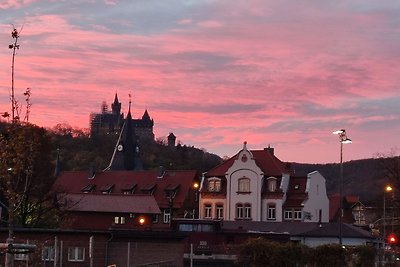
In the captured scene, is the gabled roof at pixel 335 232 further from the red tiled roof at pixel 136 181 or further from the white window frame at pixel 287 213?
the red tiled roof at pixel 136 181

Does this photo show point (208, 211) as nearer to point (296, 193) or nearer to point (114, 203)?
point (296, 193)

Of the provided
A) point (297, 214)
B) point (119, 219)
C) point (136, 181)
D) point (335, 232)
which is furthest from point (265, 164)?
point (335, 232)

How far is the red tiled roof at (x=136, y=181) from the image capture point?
95.6 meters

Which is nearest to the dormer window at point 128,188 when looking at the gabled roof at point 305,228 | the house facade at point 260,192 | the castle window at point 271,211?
the house facade at point 260,192

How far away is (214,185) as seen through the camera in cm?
9156

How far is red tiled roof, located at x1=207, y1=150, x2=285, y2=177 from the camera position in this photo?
8912 centimetres

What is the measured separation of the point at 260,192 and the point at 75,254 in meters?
49.6

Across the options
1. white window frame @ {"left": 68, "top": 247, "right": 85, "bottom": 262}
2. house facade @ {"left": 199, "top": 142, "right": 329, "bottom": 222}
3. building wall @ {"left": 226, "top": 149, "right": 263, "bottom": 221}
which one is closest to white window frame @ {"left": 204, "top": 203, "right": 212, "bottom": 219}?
house facade @ {"left": 199, "top": 142, "right": 329, "bottom": 222}

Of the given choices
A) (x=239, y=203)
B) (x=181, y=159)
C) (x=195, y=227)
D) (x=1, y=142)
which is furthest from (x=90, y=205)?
(x=181, y=159)

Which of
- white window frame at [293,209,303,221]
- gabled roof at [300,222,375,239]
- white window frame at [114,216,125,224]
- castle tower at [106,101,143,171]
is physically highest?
castle tower at [106,101,143,171]

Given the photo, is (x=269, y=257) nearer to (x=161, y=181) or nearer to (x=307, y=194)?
(x=307, y=194)

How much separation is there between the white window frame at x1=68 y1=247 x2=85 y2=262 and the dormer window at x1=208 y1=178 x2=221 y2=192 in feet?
169

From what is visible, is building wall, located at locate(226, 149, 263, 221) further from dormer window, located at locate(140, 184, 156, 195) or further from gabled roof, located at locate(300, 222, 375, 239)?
gabled roof, located at locate(300, 222, 375, 239)

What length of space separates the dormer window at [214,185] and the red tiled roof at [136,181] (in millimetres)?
4303
